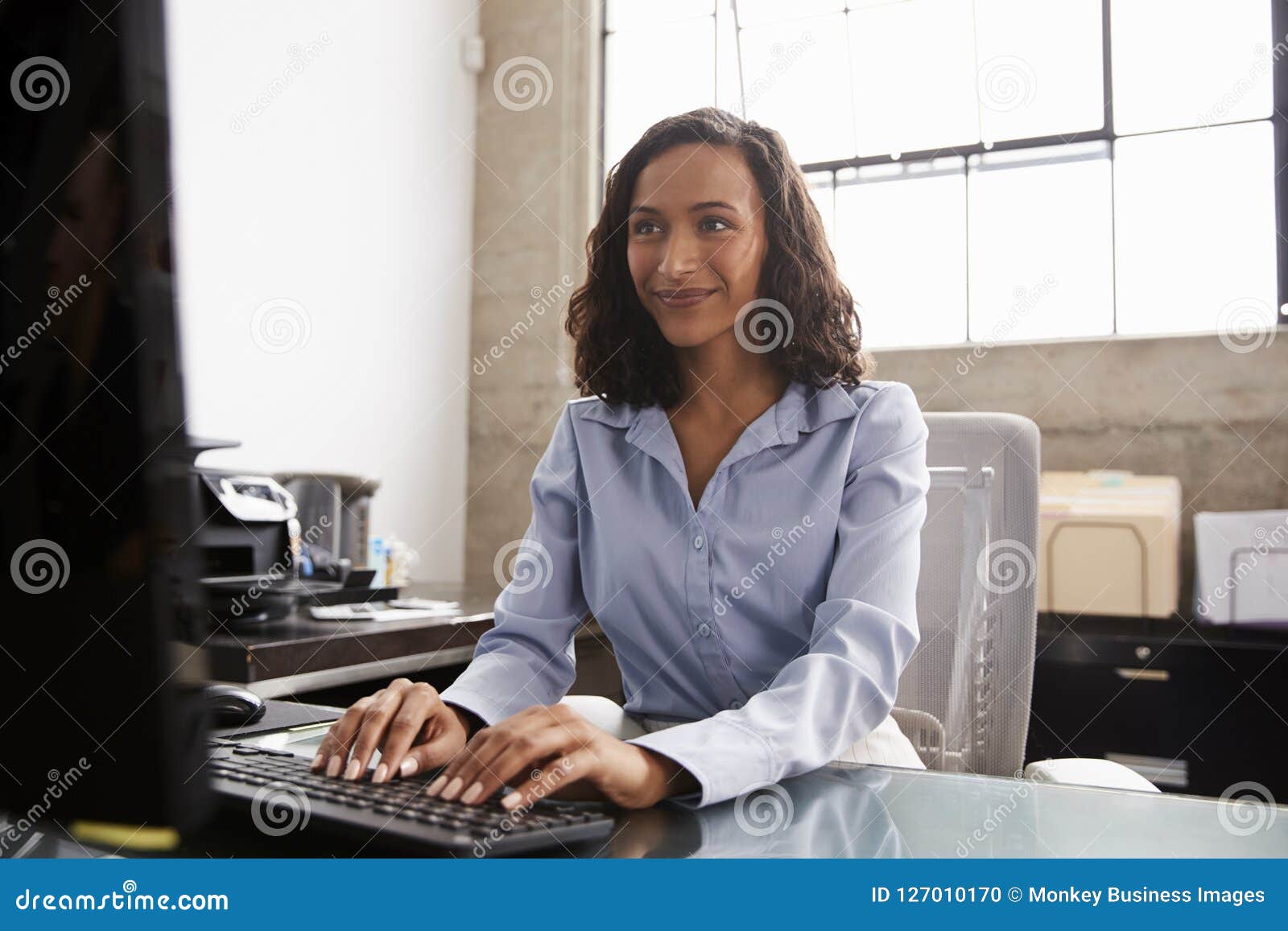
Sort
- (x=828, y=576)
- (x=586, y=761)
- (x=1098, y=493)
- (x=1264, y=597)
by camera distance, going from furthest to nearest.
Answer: (x=1098, y=493)
(x=1264, y=597)
(x=828, y=576)
(x=586, y=761)

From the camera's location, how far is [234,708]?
105cm

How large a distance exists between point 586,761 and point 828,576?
581mm

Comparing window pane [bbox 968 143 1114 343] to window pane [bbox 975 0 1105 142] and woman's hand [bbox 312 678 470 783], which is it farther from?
woman's hand [bbox 312 678 470 783]

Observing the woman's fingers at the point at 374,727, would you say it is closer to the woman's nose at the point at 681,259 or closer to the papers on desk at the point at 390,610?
the woman's nose at the point at 681,259

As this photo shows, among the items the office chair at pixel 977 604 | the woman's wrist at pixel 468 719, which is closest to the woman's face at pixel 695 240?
the office chair at pixel 977 604

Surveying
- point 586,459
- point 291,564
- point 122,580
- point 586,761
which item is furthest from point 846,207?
point 122,580

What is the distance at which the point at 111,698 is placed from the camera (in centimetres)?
37

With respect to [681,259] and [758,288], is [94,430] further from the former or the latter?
[758,288]

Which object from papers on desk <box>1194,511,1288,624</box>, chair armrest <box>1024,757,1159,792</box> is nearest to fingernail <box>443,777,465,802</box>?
chair armrest <box>1024,757,1159,792</box>

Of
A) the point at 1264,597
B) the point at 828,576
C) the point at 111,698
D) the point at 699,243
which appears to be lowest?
the point at 1264,597

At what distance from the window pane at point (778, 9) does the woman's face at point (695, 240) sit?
127 inches

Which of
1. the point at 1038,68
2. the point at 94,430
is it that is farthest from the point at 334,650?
the point at 1038,68

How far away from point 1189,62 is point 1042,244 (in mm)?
792
